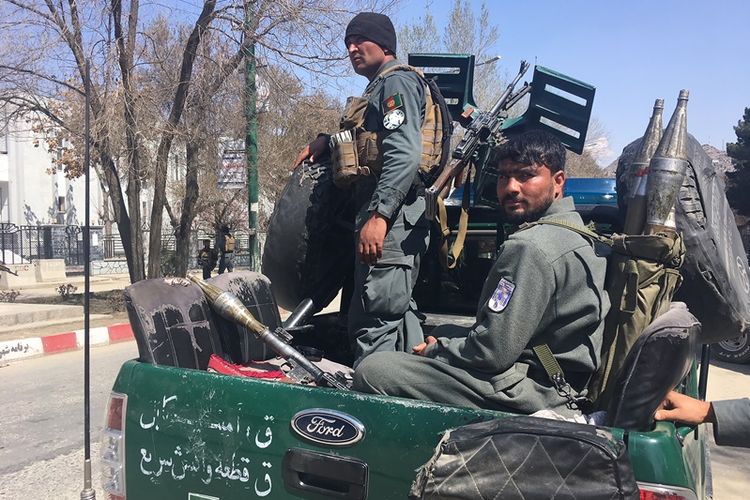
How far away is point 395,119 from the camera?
263 cm

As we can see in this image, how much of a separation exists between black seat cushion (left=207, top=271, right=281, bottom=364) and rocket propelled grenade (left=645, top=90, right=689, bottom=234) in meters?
1.68

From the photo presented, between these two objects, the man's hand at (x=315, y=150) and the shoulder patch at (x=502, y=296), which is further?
the man's hand at (x=315, y=150)

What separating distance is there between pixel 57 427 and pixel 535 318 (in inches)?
181

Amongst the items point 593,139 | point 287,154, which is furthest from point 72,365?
point 593,139

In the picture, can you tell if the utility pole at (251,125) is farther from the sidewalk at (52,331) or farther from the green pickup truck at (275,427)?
the green pickup truck at (275,427)

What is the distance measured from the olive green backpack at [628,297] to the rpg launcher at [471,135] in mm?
861

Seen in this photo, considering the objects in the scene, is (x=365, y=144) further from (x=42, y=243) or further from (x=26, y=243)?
(x=26, y=243)

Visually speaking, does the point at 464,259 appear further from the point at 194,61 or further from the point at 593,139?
the point at 593,139

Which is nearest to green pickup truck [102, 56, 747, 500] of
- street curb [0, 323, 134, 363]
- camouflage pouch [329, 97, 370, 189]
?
camouflage pouch [329, 97, 370, 189]

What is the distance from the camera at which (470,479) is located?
1.34 metres

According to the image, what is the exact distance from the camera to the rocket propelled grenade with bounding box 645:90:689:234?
1792 millimetres

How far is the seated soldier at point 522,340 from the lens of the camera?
179cm

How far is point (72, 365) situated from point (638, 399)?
7366mm

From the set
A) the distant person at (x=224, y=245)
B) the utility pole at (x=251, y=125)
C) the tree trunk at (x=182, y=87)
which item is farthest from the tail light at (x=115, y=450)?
the distant person at (x=224, y=245)
